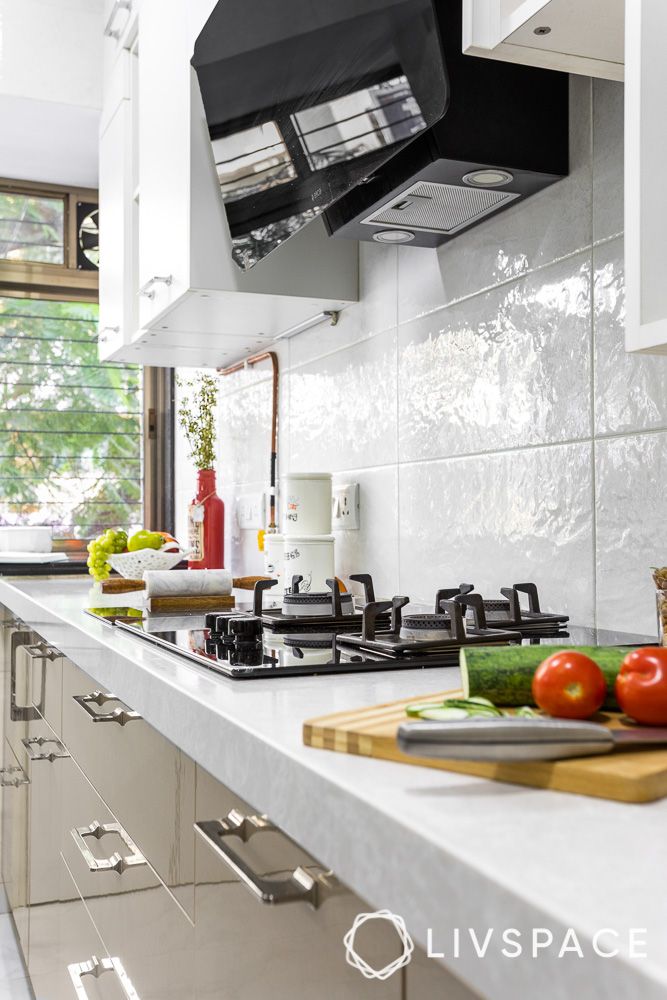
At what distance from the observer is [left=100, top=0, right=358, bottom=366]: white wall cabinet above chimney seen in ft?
6.52

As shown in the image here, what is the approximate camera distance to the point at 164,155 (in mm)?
2184

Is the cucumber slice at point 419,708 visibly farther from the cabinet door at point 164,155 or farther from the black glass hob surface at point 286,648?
the cabinet door at point 164,155

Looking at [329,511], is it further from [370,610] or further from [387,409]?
[370,610]

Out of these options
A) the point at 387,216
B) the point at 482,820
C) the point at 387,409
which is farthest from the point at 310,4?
the point at 482,820

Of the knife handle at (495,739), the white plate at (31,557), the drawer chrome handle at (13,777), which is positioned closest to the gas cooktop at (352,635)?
the knife handle at (495,739)

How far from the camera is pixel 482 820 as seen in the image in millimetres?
497

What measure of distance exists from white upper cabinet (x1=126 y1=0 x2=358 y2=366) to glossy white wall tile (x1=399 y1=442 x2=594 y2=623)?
0.50m

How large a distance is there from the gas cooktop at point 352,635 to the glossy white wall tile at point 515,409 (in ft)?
0.40

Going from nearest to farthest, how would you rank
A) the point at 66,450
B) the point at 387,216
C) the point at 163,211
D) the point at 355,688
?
the point at 355,688 → the point at 387,216 → the point at 163,211 → the point at 66,450

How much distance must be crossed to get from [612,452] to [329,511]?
0.76 m

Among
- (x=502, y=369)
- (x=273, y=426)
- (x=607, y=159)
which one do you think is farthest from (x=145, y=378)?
(x=607, y=159)

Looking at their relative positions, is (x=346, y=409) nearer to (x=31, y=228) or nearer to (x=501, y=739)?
(x=501, y=739)

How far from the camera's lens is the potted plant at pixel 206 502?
2844 mm

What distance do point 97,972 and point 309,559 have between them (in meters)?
0.79
